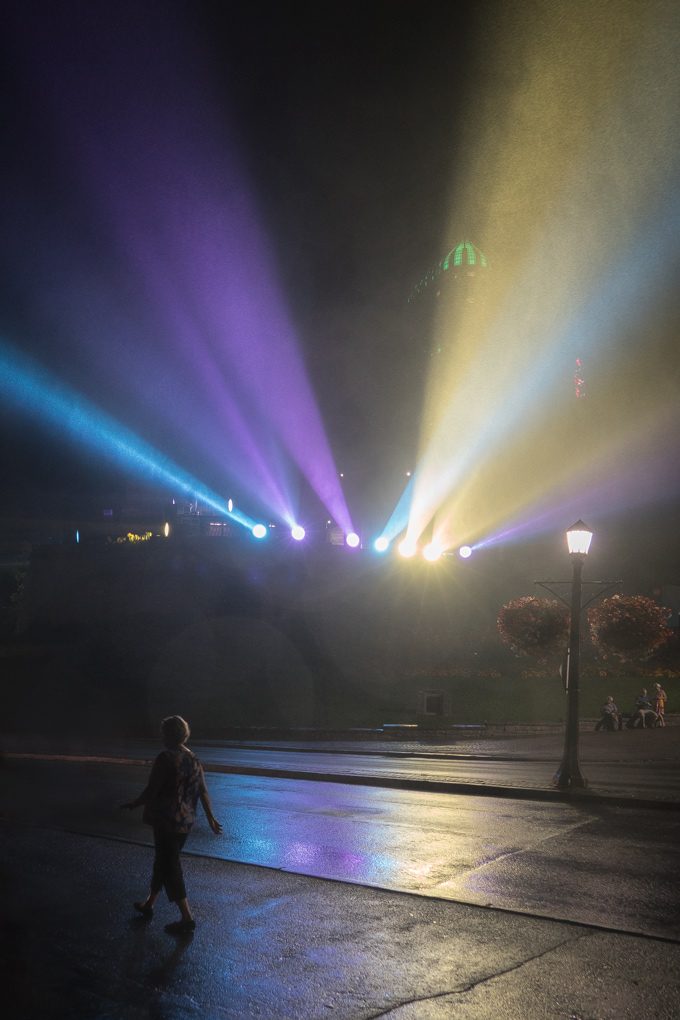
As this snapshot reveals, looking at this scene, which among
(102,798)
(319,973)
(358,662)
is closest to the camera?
(319,973)

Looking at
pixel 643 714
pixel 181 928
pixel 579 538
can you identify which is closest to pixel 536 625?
pixel 643 714

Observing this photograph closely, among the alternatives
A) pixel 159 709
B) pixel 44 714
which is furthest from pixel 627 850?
pixel 44 714

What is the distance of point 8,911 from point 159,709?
94.0ft

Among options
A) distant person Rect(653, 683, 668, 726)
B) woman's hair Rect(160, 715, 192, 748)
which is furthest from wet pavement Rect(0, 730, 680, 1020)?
distant person Rect(653, 683, 668, 726)

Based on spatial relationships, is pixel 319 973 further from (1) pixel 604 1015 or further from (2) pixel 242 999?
(1) pixel 604 1015

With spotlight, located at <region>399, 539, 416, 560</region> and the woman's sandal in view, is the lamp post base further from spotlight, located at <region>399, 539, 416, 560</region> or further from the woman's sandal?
spotlight, located at <region>399, 539, 416, 560</region>

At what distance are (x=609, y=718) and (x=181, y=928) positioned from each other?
24.7 metres

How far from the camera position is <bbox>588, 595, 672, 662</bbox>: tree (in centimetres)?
2930

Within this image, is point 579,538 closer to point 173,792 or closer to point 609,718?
point 173,792

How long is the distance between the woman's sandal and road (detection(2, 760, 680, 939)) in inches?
75.2

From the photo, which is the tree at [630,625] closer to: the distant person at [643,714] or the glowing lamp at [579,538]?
the distant person at [643,714]

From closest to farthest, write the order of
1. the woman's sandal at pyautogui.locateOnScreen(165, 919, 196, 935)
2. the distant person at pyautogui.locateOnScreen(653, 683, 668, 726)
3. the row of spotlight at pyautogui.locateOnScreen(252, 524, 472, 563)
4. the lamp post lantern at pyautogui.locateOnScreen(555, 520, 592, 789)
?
1. the woman's sandal at pyautogui.locateOnScreen(165, 919, 196, 935)
2. the lamp post lantern at pyautogui.locateOnScreen(555, 520, 592, 789)
3. the row of spotlight at pyautogui.locateOnScreen(252, 524, 472, 563)
4. the distant person at pyautogui.locateOnScreen(653, 683, 668, 726)

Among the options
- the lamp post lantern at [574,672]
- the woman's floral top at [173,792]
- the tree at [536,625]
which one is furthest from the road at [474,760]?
the woman's floral top at [173,792]

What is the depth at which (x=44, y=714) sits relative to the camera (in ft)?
118
